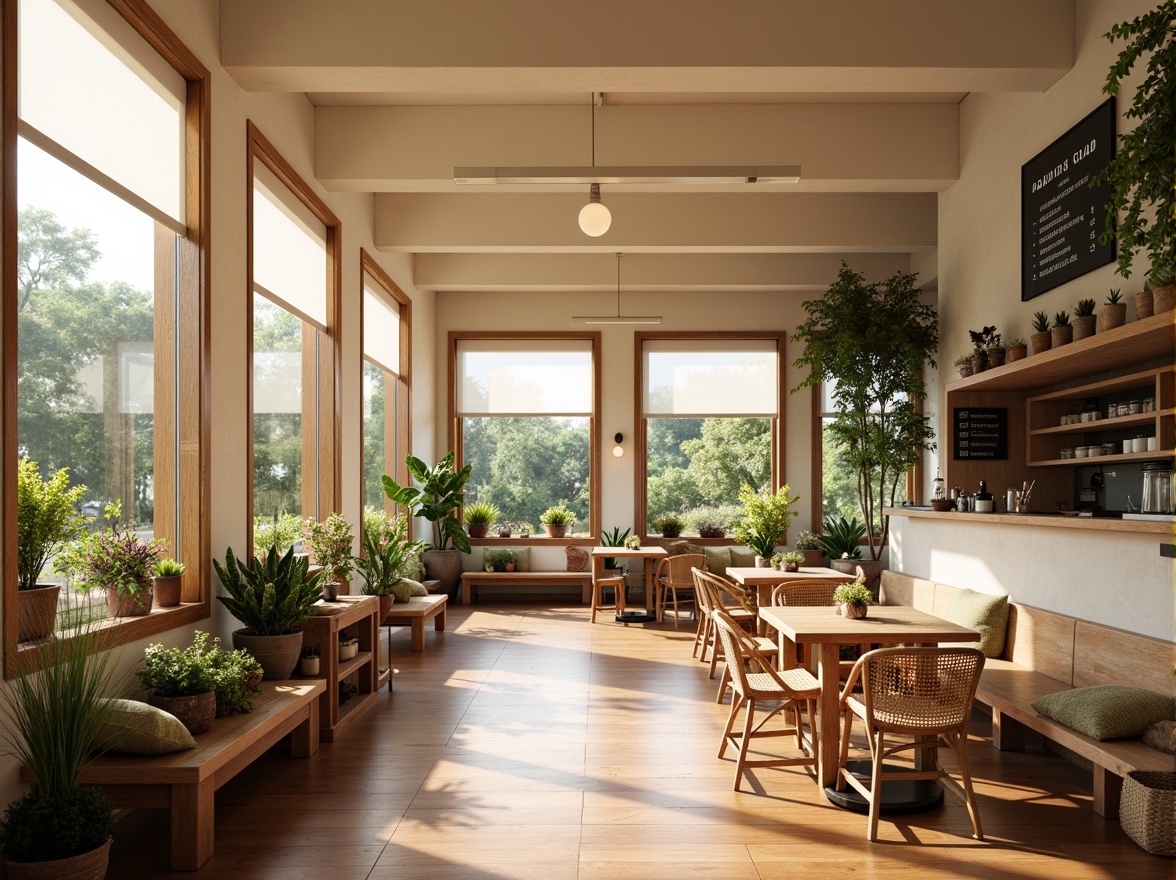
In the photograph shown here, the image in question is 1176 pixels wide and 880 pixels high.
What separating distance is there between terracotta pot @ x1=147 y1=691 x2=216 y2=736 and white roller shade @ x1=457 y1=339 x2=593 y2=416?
8.47 meters

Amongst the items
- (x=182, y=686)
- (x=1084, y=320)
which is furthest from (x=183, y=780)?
(x=1084, y=320)

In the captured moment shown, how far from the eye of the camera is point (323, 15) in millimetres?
5293

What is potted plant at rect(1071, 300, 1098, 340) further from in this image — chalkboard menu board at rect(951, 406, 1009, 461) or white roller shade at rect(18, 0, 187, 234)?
white roller shade at rect(18, 0, 187, 234)

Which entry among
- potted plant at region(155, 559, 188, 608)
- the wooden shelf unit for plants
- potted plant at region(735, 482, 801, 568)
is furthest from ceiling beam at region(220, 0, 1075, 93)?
potted plant at region(735, 482, 801, 568)

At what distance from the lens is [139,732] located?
3.58 meters

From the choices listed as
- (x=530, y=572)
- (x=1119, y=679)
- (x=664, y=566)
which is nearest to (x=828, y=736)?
(x=1119, y=679)

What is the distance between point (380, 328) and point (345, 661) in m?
4.50

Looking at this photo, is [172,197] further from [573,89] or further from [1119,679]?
[1119,679]

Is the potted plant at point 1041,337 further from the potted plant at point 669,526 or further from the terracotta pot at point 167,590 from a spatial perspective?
the potted plant at point 669,526

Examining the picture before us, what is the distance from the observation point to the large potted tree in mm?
8992

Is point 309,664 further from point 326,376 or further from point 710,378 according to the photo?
point 710,378

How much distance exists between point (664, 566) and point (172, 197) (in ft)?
22.2

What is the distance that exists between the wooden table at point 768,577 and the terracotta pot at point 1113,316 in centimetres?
298

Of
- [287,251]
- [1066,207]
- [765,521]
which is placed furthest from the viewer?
[765,521]
